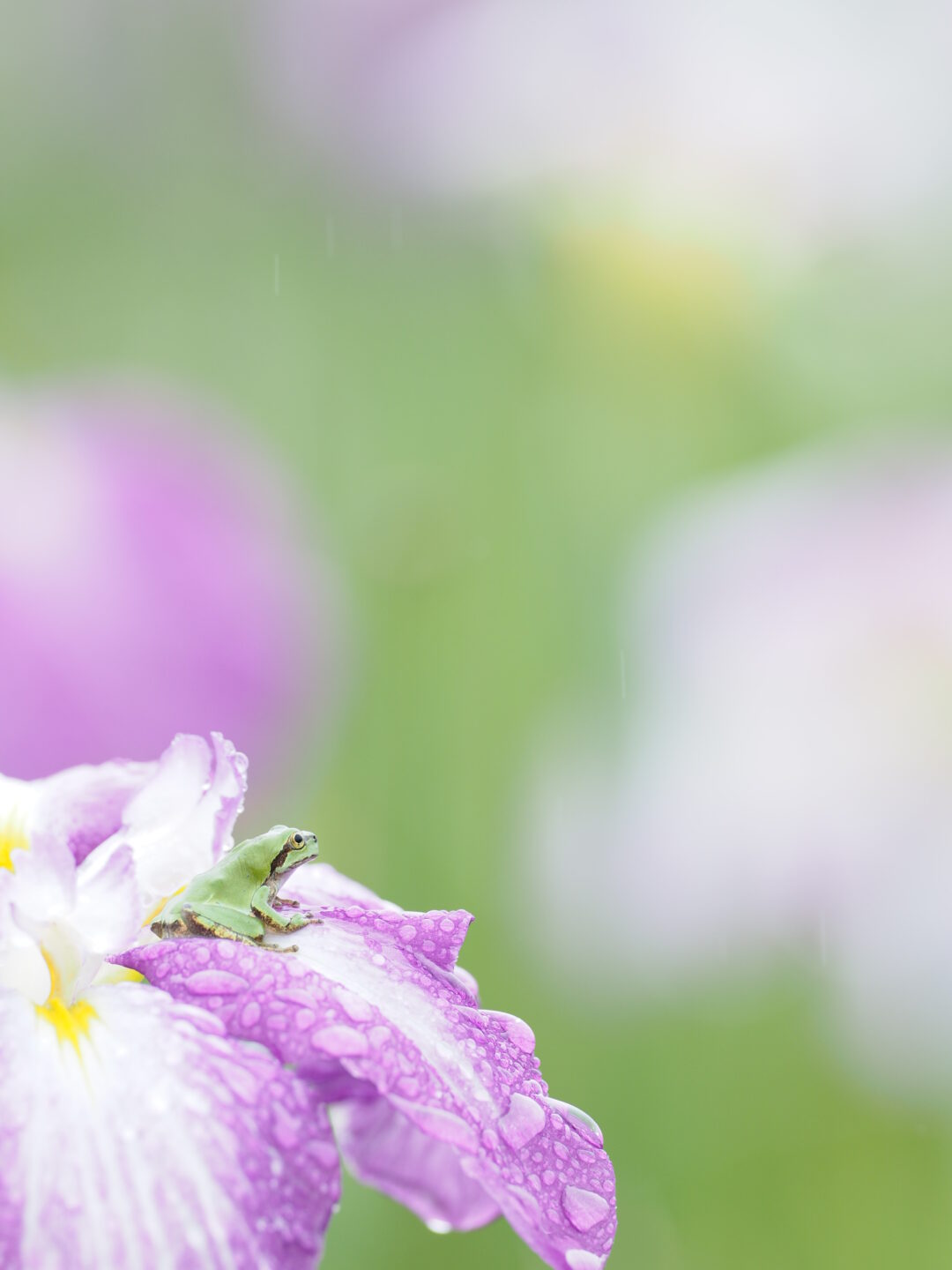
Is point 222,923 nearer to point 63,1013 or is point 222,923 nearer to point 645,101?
point 63,1013

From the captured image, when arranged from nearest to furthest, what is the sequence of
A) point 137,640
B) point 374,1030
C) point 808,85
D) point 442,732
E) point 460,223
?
point 374,1030 < point 137,640 < point 442,732 < point 808,85 < point 460,223

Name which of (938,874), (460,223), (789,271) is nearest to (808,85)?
(789,271)

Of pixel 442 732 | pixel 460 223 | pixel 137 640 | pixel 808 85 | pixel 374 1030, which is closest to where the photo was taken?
pixel 374 1030

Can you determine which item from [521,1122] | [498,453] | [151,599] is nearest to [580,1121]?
[521,1122]

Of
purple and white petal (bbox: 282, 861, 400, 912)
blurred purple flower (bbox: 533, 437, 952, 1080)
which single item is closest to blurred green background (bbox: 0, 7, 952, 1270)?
blurred purple flower (bbox: 533, 437, 952, 1080)

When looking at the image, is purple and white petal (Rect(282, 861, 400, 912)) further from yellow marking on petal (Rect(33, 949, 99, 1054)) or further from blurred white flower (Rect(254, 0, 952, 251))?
blurred white flower (Rect(254, 0, 952, 251))

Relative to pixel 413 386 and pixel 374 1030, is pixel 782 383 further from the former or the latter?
pixel 374 1030
